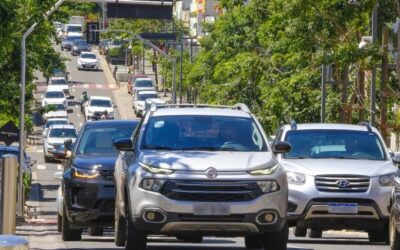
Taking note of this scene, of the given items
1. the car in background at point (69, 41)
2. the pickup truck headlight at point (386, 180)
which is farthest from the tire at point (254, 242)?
the car in background at point (69, 41)

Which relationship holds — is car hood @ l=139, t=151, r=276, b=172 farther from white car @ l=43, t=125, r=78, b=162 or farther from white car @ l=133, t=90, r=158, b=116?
white car @ l=133, t=90, r=158, b=116

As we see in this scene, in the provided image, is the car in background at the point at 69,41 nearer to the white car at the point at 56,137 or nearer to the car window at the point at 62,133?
the white car at the point at 56,137

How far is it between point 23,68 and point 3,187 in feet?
81.4

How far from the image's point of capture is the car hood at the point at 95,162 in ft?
65.7

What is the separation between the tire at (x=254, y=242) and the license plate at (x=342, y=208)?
2608mm

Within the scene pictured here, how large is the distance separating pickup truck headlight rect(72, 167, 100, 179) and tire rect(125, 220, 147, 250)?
3.39m

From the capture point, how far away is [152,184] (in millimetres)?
16141

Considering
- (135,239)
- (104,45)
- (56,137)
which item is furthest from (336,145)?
(104,45)

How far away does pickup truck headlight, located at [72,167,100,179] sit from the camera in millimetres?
19906

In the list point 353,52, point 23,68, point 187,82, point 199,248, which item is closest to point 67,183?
point 199,248

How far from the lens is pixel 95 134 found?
2131 cm

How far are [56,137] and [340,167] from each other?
149 feet

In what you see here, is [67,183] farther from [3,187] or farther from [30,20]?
[30,20]

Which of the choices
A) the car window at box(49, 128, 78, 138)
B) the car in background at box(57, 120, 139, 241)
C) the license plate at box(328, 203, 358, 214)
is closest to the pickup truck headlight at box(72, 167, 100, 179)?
the car in background at box(57, 120, 139, 241)
